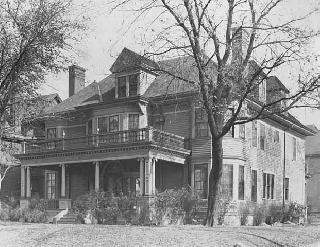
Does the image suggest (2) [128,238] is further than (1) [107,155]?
No

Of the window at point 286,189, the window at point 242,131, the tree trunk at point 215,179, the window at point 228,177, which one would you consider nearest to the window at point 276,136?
the window at point 286,189

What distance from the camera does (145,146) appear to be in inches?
1086

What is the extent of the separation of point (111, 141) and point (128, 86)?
12.8 ft

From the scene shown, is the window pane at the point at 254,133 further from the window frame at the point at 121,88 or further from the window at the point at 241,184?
the window frame at the point at 121,88

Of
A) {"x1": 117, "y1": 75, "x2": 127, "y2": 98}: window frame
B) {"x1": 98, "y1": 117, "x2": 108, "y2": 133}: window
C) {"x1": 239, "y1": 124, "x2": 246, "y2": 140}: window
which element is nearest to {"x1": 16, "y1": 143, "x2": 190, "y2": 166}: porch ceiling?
{"x1": 98, "y1": 117, "x2": 108, "y2": 133}: window

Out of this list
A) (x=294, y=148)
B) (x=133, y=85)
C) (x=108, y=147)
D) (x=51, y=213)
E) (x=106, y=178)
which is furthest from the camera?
(x=294, y=148)

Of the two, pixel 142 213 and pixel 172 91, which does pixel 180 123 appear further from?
pixel 142 213

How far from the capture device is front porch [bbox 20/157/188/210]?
92.3 feet

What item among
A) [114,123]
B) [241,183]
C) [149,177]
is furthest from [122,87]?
[241,183]

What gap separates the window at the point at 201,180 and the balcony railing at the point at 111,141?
1571 mm

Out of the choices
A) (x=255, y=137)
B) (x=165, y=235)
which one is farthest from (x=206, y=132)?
A: (x=165, y=235)

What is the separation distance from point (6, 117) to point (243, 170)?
1454 centimetres

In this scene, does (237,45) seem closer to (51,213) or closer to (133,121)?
(133,121)

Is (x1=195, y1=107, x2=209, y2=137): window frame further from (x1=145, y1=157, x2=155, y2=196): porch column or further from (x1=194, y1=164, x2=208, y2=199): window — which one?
(x1=145, y1=157, x2=155, y2=196): porch column
